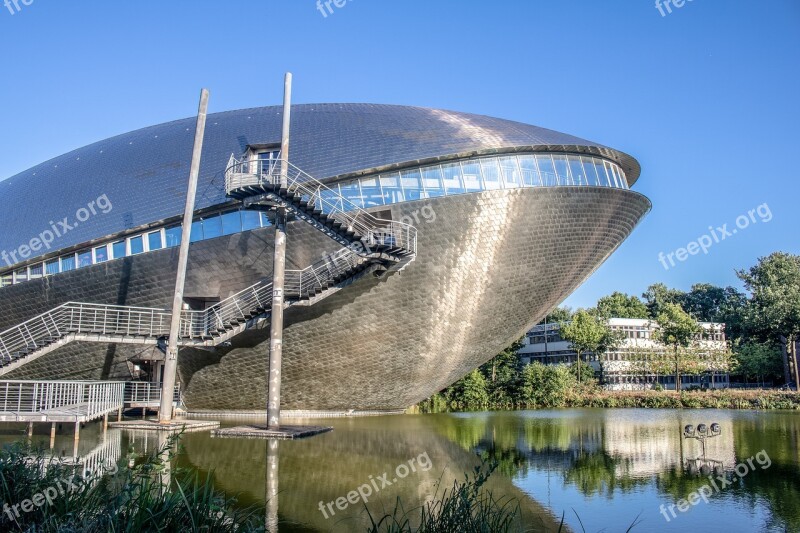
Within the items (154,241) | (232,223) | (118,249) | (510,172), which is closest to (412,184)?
(510,172)

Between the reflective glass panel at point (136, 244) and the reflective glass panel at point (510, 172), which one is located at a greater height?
the reflective glass panel at point (510, 172)

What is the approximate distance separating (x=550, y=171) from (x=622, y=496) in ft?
63.0

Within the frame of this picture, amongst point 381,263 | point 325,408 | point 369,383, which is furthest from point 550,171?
point 325,408

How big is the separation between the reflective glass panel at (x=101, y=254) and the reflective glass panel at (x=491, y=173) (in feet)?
55.3

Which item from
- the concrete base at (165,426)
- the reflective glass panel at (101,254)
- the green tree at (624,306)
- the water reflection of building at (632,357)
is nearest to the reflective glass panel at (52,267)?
the reflective glass panel at (101,254)

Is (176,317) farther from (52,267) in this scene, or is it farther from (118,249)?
(52,267)

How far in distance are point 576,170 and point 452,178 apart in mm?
6438

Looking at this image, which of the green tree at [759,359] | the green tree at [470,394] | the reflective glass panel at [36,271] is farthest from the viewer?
the green tree at [759,359]

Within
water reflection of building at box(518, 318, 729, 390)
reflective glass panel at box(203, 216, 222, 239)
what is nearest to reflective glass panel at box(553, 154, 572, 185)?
reflective glass panel at box(203, 216, 222, 239)

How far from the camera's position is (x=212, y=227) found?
2769 cm

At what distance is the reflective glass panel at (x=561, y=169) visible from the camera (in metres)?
29.3

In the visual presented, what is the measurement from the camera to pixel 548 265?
98.7 ft

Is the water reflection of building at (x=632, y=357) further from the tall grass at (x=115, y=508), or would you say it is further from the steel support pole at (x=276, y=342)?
the tall grass at (x=115, y=508)

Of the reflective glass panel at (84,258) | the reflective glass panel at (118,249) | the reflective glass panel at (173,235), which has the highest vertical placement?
the reflective glass panel at (173,235)
